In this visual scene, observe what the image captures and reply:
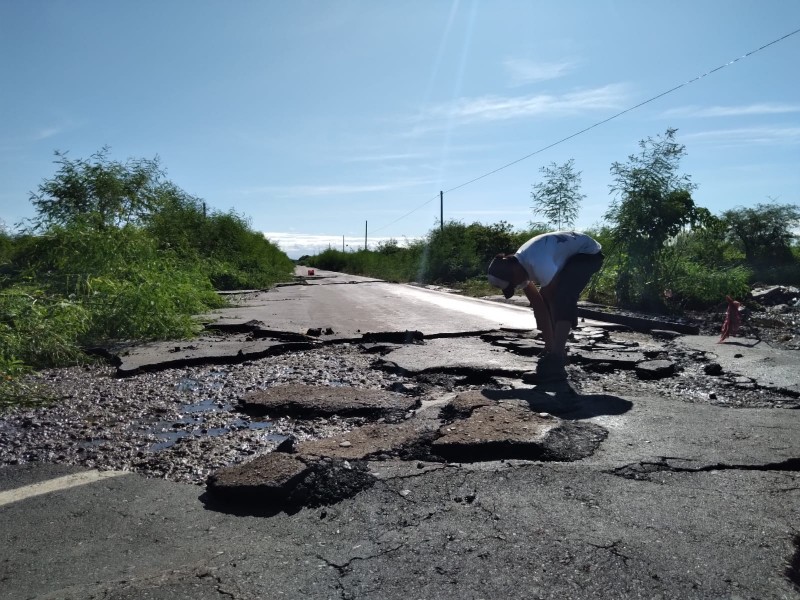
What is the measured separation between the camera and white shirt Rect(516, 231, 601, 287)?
5.59 metres

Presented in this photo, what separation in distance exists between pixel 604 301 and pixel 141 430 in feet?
34.1

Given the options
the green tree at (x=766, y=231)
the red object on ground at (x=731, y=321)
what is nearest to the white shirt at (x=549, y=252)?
the red object on ground at (x=731, y=321)

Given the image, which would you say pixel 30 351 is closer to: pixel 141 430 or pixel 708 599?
pixel 141 430

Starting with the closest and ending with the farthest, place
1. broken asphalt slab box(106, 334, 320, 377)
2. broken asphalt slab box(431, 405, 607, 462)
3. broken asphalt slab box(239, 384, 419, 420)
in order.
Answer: broken asphalt slab box(431, 405, 607, 462) < broken asphalt slab box(239, 384, 419, 420) < broken asphalt slab box(106, 334, 320, 377)

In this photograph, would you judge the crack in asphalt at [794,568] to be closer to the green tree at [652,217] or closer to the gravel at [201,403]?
the gravel at [201,403]

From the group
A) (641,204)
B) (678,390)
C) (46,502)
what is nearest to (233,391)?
(46,502)

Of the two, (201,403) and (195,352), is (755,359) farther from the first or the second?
(195,352)

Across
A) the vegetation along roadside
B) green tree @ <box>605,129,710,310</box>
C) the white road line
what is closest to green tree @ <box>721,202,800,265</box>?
the vegetation along roadside

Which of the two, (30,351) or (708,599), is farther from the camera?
(30,351)

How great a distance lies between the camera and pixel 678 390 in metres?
5.27

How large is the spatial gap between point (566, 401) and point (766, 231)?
19792 millimetres

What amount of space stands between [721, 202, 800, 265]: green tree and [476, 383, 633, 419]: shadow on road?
61.7 ft

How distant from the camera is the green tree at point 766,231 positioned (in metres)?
20.8

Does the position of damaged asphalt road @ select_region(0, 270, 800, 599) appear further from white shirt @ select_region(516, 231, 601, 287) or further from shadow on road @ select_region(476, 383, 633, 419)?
white shirt @ select_region(516, 231, 601, 287)
